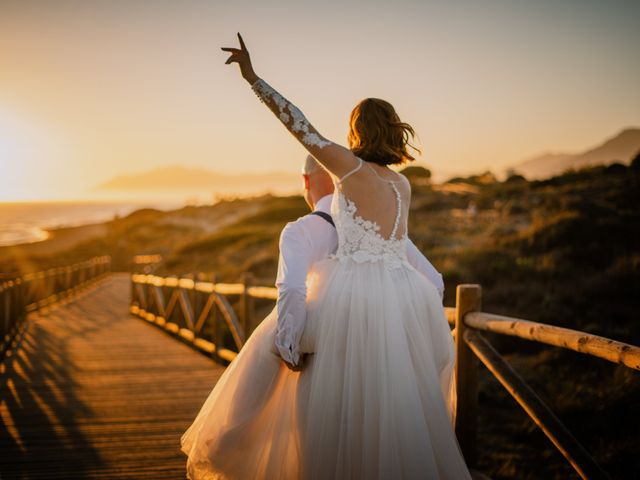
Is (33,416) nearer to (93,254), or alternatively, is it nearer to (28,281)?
(28,281)

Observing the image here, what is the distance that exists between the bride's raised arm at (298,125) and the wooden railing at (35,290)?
22.5ft

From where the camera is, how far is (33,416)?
16.2 ft

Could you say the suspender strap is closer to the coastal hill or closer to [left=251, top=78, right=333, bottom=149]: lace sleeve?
[left=251, top=78, right=333, bottom=149]: lace sleeve

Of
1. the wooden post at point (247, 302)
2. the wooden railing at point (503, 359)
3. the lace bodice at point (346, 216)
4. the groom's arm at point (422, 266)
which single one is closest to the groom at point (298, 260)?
the lace bodice at point (346, 216)

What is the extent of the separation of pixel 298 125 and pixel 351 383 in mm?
1141

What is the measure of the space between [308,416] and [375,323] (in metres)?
0.51

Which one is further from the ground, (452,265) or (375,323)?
(375,323)

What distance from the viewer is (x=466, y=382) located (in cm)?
381

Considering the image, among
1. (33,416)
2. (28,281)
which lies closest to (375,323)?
(33,416)

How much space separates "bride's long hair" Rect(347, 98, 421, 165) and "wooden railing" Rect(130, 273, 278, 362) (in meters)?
3.04

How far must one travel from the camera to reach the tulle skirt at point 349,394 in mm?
2355

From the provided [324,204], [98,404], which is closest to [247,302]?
[98,404]

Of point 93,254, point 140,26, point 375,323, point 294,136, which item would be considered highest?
point 140,26

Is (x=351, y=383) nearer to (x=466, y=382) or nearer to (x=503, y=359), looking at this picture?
(x=503, y=359)
